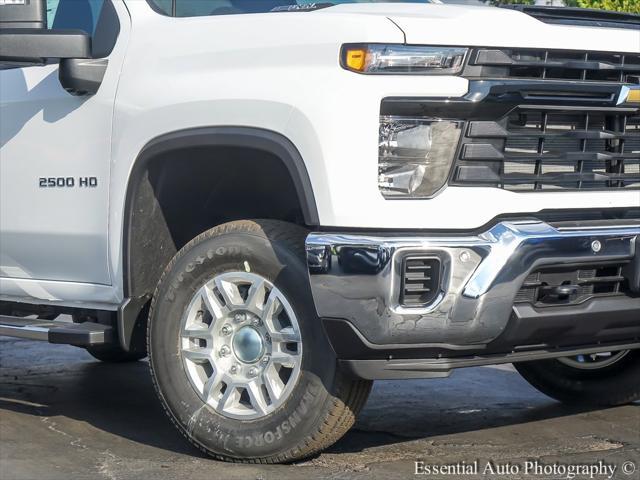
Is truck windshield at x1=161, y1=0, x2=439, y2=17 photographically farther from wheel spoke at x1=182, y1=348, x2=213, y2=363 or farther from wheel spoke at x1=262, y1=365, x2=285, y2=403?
wheel spoke at x1=262, y1=365, x2=285, y2=403

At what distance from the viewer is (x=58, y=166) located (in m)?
5.13

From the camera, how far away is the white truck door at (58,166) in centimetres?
499

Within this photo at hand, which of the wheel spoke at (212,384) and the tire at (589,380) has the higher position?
the wheel spoke at (212,384)

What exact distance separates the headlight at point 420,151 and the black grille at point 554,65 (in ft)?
0.74

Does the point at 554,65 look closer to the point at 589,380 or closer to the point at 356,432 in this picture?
the point at 356,432

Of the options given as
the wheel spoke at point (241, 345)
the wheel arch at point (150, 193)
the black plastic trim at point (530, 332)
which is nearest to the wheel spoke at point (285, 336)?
the wheel spoke at point (241, 345)

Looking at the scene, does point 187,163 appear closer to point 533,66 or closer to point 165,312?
point 165,312

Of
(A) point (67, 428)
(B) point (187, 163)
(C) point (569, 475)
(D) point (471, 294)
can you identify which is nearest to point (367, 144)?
(D) point (471, 294)

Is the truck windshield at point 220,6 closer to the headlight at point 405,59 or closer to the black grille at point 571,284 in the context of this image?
the headlight at point 405,59

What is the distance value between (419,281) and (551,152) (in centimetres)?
75

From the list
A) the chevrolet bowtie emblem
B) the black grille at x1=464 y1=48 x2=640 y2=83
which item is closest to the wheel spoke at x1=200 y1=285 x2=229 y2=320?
the black grille at x1=464 y1=48 x2=640 y2=83

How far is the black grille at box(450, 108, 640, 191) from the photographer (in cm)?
420

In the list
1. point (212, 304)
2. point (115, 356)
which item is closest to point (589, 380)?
point (212, 304)

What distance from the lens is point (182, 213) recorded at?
201 inches
